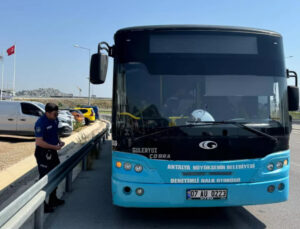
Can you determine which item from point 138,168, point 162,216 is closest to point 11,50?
point 162,216

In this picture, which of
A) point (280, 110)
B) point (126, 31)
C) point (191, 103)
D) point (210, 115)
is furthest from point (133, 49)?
point (280, 110)

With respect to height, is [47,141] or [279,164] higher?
[47,141]

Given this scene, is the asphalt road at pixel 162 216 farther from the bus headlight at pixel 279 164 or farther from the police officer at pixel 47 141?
the bus headlight at pixel 279 164

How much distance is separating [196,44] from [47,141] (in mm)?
2736

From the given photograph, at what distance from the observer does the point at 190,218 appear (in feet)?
16.7

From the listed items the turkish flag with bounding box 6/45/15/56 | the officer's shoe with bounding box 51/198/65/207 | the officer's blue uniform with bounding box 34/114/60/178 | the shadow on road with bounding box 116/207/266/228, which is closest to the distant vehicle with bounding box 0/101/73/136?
the officer's shoe with bounding box 51/198/65/207

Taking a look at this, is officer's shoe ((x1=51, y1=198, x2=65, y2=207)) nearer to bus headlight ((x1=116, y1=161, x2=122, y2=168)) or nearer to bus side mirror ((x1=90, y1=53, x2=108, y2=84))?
bus headlight ((x1=116, y1=161, x2=122, y2=168))

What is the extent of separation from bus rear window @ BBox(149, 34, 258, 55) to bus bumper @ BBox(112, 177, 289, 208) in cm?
184

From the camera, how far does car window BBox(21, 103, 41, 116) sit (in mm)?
16438

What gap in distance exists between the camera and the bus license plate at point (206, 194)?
4.38m

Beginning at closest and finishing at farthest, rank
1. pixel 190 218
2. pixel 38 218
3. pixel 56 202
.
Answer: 1. pixel 38 218
2. pixel 190 218
3. pixel 56 202

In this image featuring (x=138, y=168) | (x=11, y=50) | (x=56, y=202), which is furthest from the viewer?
(x=11, y=50)

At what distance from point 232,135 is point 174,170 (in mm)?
904

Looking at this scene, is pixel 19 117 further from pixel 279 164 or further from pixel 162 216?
pixel 279 164
